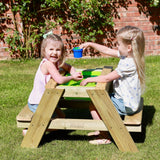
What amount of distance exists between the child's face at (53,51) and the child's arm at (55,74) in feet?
0.41

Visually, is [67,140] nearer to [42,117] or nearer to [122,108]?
[42,117]

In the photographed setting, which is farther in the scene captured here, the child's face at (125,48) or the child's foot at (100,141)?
the child's foot at (100,141)

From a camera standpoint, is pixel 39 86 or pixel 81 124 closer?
pixel 81 124

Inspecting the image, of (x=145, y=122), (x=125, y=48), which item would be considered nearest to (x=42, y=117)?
(x=125, y=48)

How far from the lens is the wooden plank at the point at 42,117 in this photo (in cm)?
301

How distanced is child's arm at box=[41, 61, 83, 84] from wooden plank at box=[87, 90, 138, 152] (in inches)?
14.0

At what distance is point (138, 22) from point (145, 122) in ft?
13.8

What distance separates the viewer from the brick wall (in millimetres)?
7520

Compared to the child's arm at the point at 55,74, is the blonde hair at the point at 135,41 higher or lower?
higher

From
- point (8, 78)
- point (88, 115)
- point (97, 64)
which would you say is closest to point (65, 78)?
point (88, 115)

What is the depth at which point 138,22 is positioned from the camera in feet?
24.9

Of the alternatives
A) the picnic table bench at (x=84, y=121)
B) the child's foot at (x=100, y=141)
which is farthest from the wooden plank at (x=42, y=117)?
the child's foot at (x=100, y=141)

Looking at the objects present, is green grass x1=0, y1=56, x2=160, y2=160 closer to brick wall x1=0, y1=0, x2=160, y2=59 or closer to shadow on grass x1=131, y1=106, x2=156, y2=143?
shadow on grass x1=131, y1=106, x2=156, y2=143

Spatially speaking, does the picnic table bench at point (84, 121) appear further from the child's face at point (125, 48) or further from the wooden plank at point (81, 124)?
the child's face at point (125, 48)
